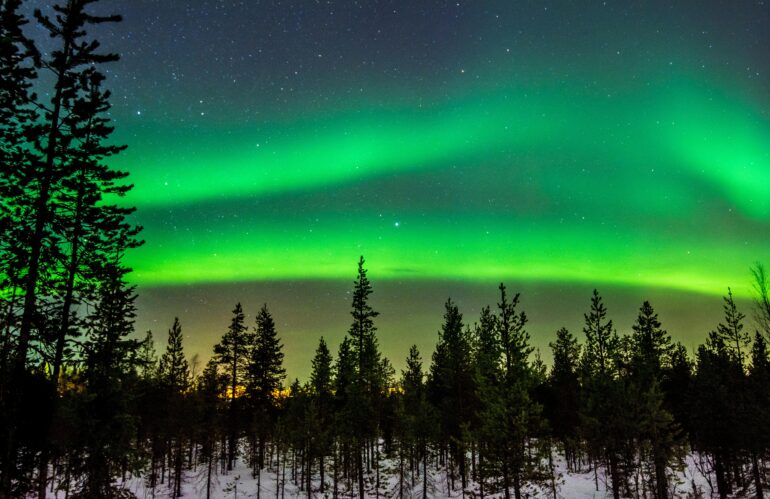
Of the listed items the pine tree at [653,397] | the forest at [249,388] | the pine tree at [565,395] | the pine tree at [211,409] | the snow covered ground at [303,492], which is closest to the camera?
the forest at [249,388]

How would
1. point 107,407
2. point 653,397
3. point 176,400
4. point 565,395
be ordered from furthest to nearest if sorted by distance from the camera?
1. point 565,395
2. point 176,400
3. point 653,397
4. point 107,407

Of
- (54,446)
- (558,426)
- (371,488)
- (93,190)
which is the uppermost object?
(93,190)

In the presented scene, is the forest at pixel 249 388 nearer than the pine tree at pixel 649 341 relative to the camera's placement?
Yes

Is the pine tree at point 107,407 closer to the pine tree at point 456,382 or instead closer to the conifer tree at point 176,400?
the conifer tree at point 176,400

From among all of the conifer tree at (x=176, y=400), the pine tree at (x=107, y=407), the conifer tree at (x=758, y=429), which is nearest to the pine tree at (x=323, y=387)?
the conifer tree at (x=176, y=400)

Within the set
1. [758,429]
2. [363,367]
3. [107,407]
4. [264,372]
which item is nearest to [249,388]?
[264,372]

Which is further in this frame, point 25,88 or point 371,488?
point 371,488

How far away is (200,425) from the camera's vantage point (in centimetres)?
4188

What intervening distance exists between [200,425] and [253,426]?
6.45 m

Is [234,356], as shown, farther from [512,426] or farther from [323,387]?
[512,426]

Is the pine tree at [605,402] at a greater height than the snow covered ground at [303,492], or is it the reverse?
the pine tree at [605,402]

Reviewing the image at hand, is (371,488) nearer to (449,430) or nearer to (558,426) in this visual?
(449,430)

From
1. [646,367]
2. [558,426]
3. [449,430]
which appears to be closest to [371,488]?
[449,430]

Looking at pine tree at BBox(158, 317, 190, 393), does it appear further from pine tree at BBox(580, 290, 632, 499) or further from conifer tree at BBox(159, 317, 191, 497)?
pine tree at BBox(580, 290, 632, 499)
